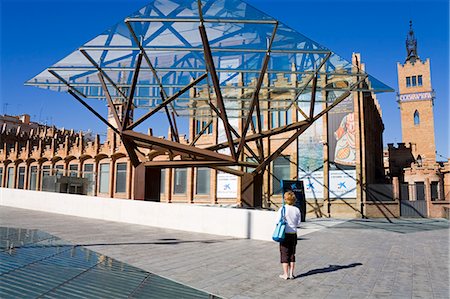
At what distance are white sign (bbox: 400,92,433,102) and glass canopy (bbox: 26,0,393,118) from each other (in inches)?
2037

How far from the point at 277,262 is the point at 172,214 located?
687cm

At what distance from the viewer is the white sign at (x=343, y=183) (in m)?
26.9

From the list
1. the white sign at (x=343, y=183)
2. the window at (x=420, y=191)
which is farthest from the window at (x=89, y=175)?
the window at (x=420, y=191)

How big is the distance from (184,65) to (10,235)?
9185 mm

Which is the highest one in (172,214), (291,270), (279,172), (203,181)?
(279,172)

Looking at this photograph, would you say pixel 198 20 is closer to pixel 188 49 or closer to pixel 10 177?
pixel 188 49

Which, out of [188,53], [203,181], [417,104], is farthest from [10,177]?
[417,104]

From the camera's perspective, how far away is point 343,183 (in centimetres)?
2719

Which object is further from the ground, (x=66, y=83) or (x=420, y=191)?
(x=66, y=83)

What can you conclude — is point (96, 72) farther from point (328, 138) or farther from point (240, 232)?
point (328, 138)

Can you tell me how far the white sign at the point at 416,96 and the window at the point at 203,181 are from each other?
4563 centimetres

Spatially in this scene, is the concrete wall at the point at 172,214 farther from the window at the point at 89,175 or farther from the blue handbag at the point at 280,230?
the window at the point at 89,175

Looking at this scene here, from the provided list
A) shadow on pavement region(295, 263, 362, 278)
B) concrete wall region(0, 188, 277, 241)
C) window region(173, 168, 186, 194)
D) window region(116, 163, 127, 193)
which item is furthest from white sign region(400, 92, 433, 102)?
shadow on pavement region(295, 263, 362, 278)

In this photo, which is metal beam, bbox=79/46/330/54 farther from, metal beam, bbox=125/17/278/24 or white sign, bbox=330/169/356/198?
white sign, bbox=330/169/356/198
